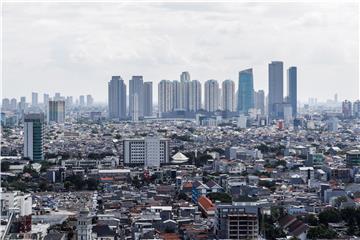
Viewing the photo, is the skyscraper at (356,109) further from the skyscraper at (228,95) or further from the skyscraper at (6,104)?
the skyscraper at (6,104)

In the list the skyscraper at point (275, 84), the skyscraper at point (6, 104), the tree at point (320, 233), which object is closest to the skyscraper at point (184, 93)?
the skyscraper at point (275, 84)

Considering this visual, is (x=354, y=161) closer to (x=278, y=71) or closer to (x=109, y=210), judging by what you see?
(x=109, y=210)

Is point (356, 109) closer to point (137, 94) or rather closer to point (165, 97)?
point (165, 97)

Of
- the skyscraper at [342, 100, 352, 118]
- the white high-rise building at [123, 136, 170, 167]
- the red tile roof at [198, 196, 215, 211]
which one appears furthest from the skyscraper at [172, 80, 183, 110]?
the red tile roof at [198, 196, 215, 211]

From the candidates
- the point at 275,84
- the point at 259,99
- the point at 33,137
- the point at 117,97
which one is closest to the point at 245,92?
the point at 275,84

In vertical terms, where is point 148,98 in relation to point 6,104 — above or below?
above

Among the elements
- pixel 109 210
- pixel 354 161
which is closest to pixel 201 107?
pixel 354 161
